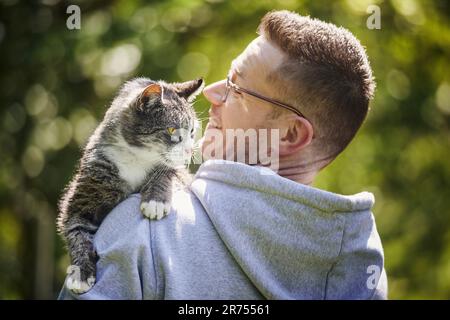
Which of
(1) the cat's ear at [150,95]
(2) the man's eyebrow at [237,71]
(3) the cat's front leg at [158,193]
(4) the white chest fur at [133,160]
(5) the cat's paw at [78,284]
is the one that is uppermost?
(2) the man's eyebrow at [237,71]

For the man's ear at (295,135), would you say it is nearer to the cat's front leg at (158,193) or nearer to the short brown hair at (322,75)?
the short brown hair at (322,75)

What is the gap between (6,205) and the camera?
6.97m

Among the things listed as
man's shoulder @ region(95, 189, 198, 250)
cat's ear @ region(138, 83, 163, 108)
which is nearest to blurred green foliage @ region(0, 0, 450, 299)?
cat's ear @ region(138, 83, 163, 108)

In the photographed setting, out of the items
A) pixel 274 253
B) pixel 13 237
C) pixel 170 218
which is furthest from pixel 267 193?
pixel 13 237

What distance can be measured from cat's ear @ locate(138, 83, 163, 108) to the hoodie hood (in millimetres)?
732

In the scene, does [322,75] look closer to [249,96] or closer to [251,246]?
[249,96]

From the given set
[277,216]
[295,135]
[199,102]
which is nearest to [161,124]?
[295,135]

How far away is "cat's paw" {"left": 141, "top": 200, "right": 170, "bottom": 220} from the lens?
202 centimetres

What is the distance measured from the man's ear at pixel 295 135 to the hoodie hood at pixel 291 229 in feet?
0.91

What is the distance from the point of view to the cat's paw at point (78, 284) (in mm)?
1949

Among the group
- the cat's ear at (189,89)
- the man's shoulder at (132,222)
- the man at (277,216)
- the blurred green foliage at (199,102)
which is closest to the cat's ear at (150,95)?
the cat's ear at (189,89)

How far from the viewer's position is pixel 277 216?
1973mm

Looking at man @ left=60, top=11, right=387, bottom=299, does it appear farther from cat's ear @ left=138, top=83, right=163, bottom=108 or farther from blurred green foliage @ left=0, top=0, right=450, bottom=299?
blurred green foliage @ left=0, top=0, right=450, bottom=299
